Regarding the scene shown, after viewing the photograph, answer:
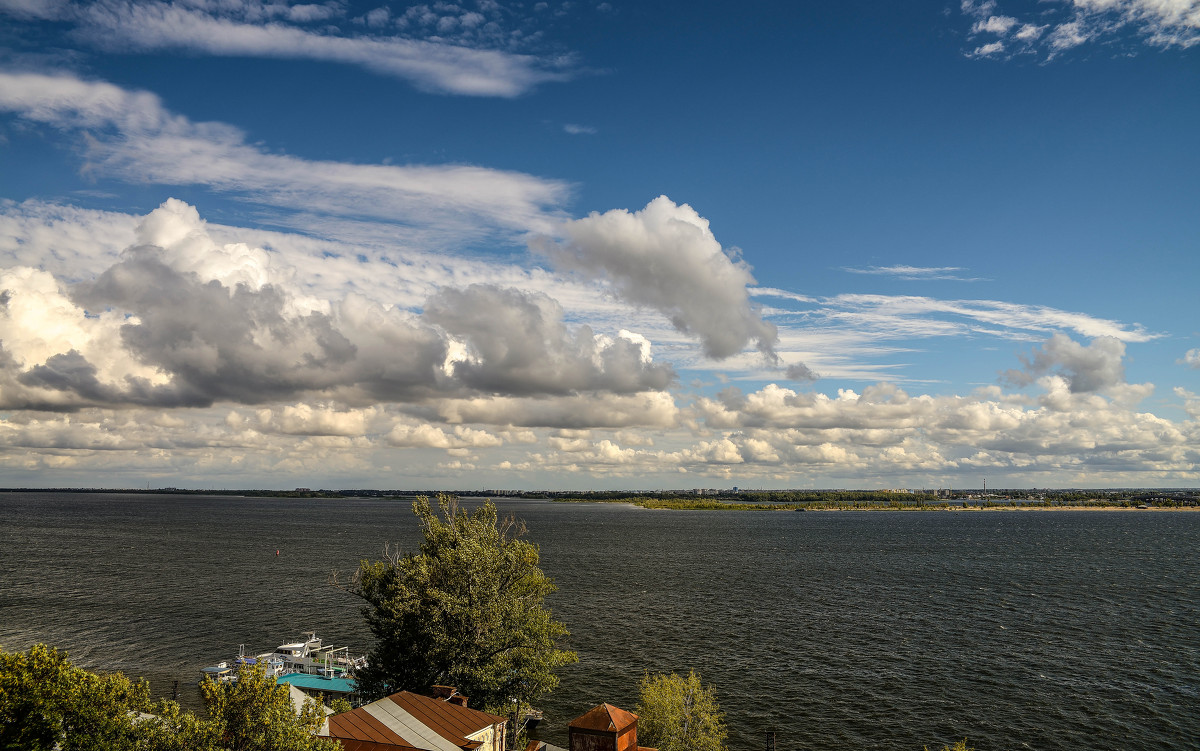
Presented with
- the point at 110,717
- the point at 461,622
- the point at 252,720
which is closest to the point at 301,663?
the point at 461,622

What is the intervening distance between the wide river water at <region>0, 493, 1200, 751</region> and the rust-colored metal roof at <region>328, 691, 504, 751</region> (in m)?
19.5

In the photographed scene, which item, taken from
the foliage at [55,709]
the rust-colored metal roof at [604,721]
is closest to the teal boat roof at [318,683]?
the rust-colored metal roof at [604,721]

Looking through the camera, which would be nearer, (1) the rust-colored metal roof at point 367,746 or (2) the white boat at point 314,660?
(1) the rust-colored metal roof at point 367,746

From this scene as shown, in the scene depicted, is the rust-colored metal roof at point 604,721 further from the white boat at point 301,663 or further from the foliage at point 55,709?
the white boat at point 301,663

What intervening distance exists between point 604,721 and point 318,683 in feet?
134

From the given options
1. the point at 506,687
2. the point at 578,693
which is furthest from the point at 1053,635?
the point at 506,687

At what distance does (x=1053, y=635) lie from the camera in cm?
7938

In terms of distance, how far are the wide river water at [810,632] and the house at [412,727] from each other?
19.4 metres

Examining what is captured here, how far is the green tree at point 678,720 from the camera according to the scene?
39.8 meters

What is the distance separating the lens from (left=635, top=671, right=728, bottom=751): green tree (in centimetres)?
3981

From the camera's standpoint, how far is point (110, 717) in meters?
23.7

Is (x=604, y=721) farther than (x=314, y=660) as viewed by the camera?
No

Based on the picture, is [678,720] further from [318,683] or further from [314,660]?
[314,660]

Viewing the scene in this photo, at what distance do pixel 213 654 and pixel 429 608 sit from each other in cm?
4341
